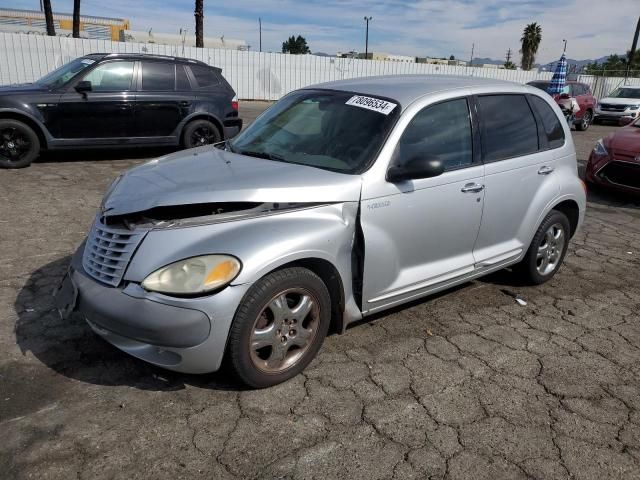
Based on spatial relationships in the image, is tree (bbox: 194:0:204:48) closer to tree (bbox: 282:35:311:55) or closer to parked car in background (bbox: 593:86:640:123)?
parked car in background (bbox: 593:86:640:123)

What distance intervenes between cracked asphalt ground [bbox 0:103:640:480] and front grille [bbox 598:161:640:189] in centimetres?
421

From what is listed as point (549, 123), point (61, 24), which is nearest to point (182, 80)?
point (549, 123)

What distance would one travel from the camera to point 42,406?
9.21 ft

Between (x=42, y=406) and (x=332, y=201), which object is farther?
(x=332, y=201)

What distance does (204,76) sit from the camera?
9.47 metres

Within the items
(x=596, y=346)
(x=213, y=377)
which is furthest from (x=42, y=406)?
(x=596, y=346)

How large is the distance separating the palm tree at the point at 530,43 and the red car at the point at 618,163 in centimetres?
6298

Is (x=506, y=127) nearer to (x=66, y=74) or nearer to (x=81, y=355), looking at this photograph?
(x=81, y=355)

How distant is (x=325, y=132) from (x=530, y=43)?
71089 mm

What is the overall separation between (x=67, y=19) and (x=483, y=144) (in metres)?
62.6

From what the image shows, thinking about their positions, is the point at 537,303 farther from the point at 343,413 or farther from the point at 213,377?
the point at 213,377

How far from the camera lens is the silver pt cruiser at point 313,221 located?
268cm

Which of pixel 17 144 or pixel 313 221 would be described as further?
pixel 17 144

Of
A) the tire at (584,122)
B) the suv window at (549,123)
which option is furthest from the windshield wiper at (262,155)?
the tire at (584,122)
